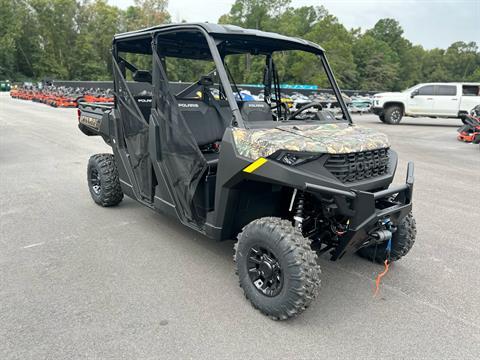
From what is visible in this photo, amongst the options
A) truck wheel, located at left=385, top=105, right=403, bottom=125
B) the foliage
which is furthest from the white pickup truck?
the foliage

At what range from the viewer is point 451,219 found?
5.19 metres

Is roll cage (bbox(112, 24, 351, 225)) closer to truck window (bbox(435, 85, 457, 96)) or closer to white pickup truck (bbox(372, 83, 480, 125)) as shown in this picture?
white pickup truck (bbox(372, 83, 480, 125))

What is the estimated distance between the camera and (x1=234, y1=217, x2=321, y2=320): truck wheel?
2680 mm

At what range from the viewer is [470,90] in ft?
59.1

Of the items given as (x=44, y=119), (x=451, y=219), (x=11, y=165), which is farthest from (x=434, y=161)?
(x=44, y=119)

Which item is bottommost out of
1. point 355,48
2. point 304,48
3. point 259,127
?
point 259,127

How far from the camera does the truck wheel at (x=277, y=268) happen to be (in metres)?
2.68

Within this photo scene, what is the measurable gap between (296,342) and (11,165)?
24.1 feet

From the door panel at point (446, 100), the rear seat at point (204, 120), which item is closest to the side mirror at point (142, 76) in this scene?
the rear seat at point (204, 120)

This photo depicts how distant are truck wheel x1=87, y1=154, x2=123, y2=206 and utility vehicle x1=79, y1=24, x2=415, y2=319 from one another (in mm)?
413

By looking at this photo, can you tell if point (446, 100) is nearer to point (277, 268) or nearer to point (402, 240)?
point (402, 240)

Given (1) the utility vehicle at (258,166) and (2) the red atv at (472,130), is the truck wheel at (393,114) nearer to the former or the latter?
(2) the red atv at (472,130)

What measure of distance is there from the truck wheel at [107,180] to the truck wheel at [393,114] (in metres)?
16.5

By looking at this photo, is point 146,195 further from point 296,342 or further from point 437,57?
point 437,57
